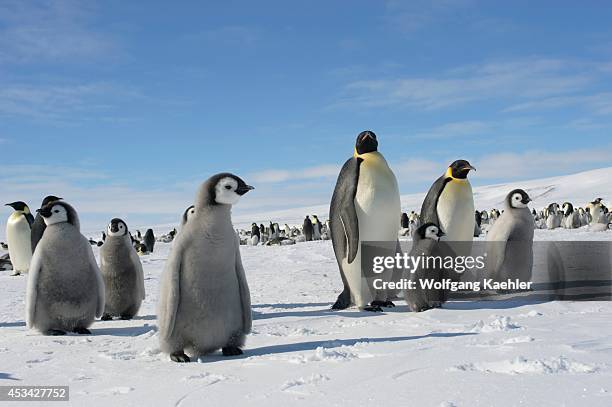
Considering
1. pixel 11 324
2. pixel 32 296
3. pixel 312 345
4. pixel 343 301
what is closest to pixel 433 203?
pixel 343 301

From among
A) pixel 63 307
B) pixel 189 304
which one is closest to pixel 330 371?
pixel 189 304

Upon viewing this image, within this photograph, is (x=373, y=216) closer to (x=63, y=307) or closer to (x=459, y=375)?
(x=63, y=307)

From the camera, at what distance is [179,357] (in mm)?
3914

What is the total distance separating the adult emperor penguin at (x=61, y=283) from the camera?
5324 mm

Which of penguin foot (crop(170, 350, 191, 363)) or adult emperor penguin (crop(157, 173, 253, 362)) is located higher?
adult emperor penguin (crop(157, 173, 253, 362))

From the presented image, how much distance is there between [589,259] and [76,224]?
7.29 metres

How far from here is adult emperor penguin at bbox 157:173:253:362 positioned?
3963 millimetres

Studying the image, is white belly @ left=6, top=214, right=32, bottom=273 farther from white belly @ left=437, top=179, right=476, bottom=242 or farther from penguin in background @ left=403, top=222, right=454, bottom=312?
penguin in background @ left=403, top=222, right=454, bottom=312

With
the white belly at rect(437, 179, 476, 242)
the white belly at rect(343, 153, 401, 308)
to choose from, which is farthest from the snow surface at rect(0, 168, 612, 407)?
the white belly at rect(437, 179, 476, 242)

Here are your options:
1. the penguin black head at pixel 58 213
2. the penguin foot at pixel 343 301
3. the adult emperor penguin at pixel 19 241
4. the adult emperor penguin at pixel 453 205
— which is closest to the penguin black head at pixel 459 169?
the adult emperor penguin at pixel 453 205

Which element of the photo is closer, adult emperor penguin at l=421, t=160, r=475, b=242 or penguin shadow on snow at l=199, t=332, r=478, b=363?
penguin shadow on snow at l=199, t=332, r=478, b=363

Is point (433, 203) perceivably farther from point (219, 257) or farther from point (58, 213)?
point (58, 213)

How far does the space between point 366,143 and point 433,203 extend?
1.25 m

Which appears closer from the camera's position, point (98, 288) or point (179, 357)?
point (179, 357)
